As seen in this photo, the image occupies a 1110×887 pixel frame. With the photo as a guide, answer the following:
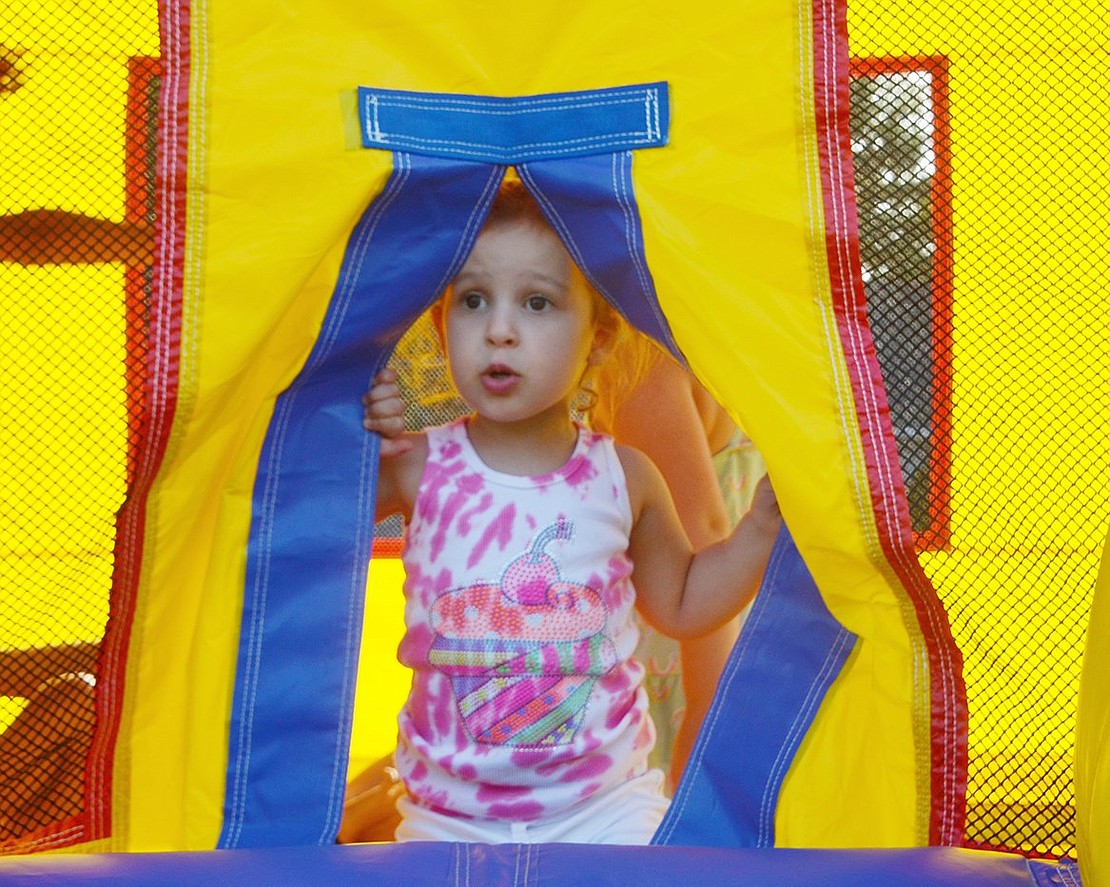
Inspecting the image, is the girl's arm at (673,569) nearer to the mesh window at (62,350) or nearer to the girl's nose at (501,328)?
the girl's nose at (501,328)

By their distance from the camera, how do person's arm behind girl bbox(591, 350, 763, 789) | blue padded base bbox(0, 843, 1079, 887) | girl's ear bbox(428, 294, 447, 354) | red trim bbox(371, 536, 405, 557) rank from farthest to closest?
red trim bbox(371, 536, 405, 557)
person's arm behind girl bbox(591, 350, 763, 789)
girl's ear bbox(428, 294, 447, 354)
blue padded base bbox(0, 843, 1079, 887)

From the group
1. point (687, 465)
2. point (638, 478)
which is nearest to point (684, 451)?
point (687, 465)

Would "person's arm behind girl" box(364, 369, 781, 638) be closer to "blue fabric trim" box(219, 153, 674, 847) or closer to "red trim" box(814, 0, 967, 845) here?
"blue fabric trim" box(219, 153, 674, 847)

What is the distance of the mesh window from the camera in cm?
127

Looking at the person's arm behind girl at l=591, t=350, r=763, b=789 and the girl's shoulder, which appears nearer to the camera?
the girl's shoulder

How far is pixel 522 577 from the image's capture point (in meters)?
1.39

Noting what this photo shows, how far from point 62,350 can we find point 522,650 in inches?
19.4

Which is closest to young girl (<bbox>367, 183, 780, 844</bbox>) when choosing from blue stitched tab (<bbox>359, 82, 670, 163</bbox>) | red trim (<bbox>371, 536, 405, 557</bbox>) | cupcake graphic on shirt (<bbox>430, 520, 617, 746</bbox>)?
cupcake graphic on shirt (<bbox>430, 520, 617, 746</bbox>)

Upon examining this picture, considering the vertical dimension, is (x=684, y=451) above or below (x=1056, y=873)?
above

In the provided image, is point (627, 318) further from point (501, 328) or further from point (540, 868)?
point (540, 868)

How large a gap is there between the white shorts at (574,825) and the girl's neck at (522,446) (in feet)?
1.03

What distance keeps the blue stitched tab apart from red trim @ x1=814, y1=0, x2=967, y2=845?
134mm

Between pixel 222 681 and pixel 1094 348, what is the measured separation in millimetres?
801

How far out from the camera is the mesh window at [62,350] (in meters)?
1.27
